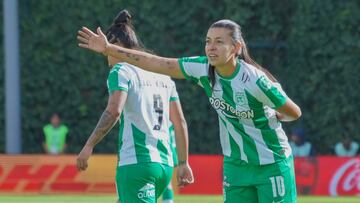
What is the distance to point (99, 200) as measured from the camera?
58.2ft

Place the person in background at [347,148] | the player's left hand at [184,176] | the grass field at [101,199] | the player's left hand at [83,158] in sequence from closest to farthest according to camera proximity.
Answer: the player's left hand at [83,158], the player's left hand at [184,176], the grass field at [101,199], the person in background at [347,148]

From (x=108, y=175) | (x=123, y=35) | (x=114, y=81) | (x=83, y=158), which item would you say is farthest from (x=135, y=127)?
(x=108, y=175)

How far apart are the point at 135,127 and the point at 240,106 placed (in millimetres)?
1143

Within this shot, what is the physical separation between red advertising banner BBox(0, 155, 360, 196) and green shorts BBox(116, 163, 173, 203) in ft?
36.6

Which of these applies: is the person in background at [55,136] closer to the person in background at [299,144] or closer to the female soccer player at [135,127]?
the person in background at [299,144]

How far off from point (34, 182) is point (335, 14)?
8.08 metres

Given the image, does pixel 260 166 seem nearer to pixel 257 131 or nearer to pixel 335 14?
pixel 257 131

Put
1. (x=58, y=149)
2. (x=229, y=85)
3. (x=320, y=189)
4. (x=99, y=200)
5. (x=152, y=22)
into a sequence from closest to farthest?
(x=229, y=85)
(x=99, y=200)
(x=320, y=189)
(x=58, y=149)
(x=152, y=22)

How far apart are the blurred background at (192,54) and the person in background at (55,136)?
948 millimetres

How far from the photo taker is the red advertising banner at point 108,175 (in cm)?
1911

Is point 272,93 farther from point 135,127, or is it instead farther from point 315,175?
point 315,175

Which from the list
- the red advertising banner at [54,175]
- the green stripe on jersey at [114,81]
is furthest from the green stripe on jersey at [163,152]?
the red advertising banner at [54,175]

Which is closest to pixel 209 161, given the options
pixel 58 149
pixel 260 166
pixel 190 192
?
pixel 190 192

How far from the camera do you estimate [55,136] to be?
76.3ft
